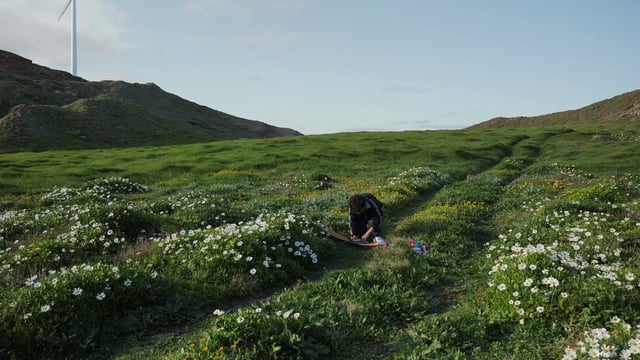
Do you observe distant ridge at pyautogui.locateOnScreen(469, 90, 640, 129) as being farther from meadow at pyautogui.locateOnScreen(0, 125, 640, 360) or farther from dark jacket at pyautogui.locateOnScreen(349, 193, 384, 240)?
dark jacket at pyautogui.locateOnScreen(349, 193, 384, 240)

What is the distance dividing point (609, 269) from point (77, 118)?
9477 centimetres

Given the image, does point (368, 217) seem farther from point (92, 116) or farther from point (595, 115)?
point (595, 115)

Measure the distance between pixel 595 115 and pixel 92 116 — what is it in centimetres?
12000

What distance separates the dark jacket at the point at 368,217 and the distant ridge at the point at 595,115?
101 metres

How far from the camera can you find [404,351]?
604 centimetres

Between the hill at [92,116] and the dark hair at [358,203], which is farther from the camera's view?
the hill at [92,116]

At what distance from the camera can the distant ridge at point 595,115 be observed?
100931 mm

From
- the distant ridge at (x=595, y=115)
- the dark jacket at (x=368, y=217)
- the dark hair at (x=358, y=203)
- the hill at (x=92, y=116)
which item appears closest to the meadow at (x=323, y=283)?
the dark jacket at (x=368, y=217)

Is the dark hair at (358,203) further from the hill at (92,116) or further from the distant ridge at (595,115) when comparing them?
the distant ridge at (595,115)

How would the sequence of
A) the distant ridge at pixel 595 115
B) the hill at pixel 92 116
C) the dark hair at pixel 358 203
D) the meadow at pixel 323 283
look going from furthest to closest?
the distant ridge at pixel 595 115 → the hill at pixel 92 116 → the dark hair at pixel 358 203 → the meadow at pixel 323 283

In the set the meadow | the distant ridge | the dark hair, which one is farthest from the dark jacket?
the distant ridge

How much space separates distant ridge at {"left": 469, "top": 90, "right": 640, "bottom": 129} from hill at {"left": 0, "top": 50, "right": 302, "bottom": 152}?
81.8 meters

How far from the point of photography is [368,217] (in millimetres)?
13289

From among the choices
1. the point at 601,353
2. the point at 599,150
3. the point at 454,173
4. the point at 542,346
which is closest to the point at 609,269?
the point at 542,346
